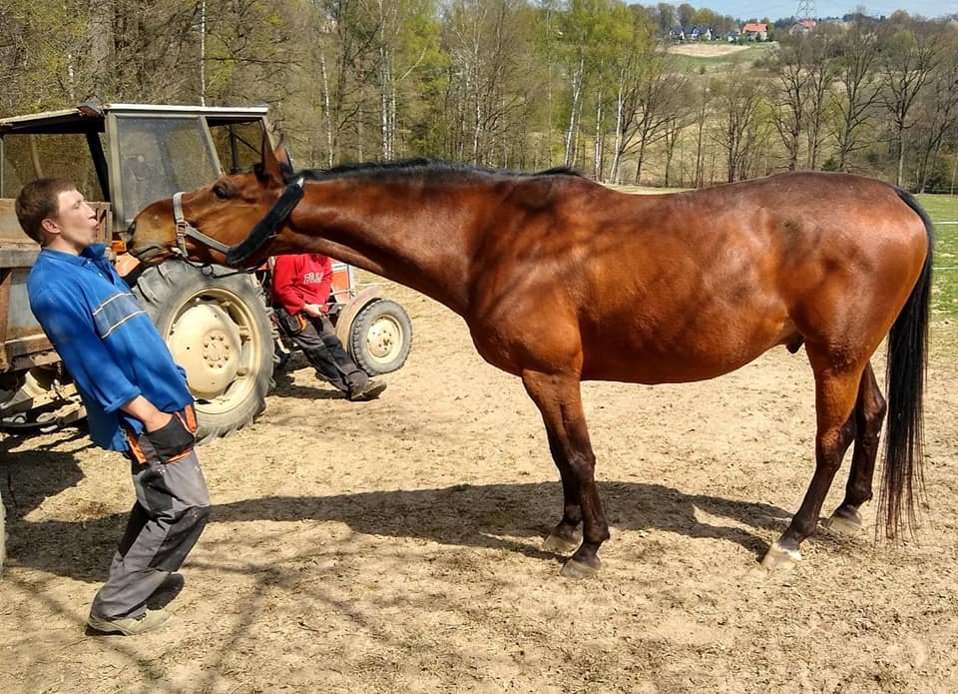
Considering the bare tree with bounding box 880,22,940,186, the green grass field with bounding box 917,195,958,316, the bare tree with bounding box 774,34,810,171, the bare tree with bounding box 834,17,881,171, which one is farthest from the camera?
the bare tree with bounding box 880,22,940,186

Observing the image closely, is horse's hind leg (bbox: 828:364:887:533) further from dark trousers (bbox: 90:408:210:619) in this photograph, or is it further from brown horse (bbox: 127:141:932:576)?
dark trousers (bbox: 90:408:210:619)

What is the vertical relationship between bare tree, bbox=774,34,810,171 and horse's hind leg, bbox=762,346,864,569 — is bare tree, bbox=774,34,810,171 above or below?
above

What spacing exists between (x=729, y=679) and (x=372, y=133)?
27.3 metres

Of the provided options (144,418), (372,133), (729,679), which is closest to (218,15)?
(372,133)

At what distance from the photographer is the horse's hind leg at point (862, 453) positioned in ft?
12.4

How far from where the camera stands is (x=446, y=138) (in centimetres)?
3456

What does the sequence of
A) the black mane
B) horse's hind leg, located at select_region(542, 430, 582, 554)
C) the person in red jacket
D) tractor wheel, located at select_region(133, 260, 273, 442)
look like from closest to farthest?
the black mane → horse's hind leg, located at select_region(542, 430, 582, 554) → tractor wheel, located at select_region(133, 260, 273, 442) → the person in red jacket

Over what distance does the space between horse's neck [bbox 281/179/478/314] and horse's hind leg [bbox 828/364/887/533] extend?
7.08 feet

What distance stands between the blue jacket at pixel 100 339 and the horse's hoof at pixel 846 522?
3.27m

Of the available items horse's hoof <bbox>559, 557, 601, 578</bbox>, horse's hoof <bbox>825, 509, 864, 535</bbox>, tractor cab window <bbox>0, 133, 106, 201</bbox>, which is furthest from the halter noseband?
tractor cab window <bbox>0, 133, 106, 201</bbox>

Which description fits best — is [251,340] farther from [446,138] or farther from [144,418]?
[446,138]

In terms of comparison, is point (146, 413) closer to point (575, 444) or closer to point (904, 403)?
point (575, 444)

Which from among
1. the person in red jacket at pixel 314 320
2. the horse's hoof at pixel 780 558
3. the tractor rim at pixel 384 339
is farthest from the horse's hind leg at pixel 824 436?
the tractor rim at pixel 384 339

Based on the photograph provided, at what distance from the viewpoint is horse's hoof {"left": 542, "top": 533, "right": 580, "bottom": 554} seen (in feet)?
11.9
